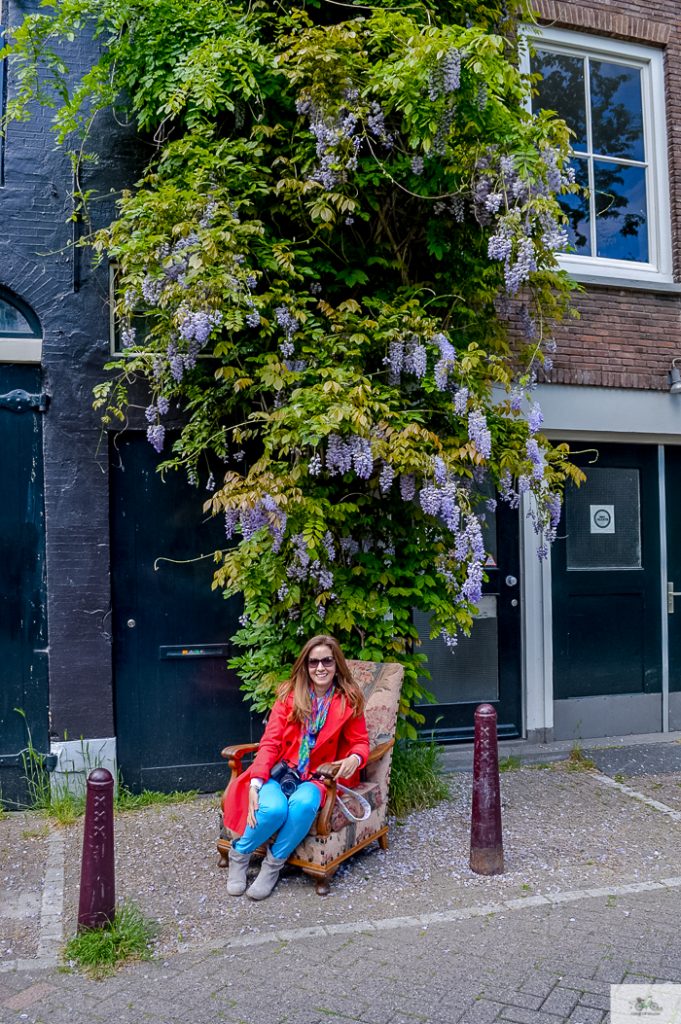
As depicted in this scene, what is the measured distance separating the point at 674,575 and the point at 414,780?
362 centimetres

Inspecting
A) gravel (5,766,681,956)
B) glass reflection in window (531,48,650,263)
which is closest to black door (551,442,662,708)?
gravel (5,766,681,956)

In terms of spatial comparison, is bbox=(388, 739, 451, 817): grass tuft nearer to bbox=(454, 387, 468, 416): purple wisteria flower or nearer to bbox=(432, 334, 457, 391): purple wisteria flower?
bbox=(454, 387, 468, 416): purple wisteria flower

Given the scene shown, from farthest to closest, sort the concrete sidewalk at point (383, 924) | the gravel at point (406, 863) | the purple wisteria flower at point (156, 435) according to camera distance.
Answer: the purple wisteria flower at point (156, 435) < the gravel at point (406, 863) < the concrete sidewalk at point (383, 924)

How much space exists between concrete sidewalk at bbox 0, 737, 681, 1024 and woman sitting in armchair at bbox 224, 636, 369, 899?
29cm

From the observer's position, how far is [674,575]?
801cm

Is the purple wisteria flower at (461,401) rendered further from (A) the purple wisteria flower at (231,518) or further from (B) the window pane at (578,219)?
(B) the window pane at (578,219)

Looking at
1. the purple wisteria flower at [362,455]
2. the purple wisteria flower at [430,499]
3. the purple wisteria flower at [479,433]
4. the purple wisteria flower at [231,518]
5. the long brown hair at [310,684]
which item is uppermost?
the purple wisteria flower at [479,433]

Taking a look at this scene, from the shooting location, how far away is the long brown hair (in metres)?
4.74

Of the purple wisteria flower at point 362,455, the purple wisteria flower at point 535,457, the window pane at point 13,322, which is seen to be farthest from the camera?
the window pane at point 13,322

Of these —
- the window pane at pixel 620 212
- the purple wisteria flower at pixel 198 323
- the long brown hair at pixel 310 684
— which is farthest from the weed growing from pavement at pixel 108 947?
the window pane at pixel 620 212

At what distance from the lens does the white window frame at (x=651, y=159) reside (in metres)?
7.77

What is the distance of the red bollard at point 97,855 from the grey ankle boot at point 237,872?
74 cm

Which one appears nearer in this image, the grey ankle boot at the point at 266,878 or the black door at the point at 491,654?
the grey ankle boot at the point at 266,878

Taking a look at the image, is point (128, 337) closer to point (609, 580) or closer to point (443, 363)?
point (443, 363)
